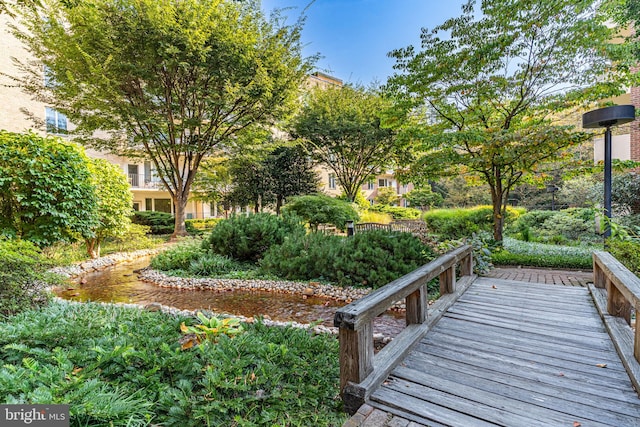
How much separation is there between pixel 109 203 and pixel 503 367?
9103 mm

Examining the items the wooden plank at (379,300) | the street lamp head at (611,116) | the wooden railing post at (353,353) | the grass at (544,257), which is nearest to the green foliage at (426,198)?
the grass at (544,257)

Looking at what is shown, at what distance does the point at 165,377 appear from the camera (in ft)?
7.17

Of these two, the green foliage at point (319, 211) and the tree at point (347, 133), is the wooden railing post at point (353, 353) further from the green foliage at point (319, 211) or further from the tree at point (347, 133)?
the tree at point (347, 133)

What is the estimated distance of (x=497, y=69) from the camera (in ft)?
24.2

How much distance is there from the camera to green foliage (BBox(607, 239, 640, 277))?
392 centimetres

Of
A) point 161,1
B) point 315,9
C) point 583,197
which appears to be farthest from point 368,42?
point 583,197

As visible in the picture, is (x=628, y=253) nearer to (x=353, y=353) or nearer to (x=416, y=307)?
(x=416, y=307)

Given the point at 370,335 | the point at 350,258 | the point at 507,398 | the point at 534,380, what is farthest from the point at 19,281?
the point at 534,380

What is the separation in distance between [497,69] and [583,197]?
440 inches

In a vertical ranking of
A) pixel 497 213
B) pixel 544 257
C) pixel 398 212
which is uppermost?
pixel 497 213

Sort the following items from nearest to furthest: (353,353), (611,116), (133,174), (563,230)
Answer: (353,353) → (611,116) → (563,230) → (133,174)

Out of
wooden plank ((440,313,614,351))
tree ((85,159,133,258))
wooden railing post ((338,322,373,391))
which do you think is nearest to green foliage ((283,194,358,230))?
tree ((85,159,133,258))

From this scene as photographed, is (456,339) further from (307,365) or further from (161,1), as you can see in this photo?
(161,1)

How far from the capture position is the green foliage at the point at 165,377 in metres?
1.76
